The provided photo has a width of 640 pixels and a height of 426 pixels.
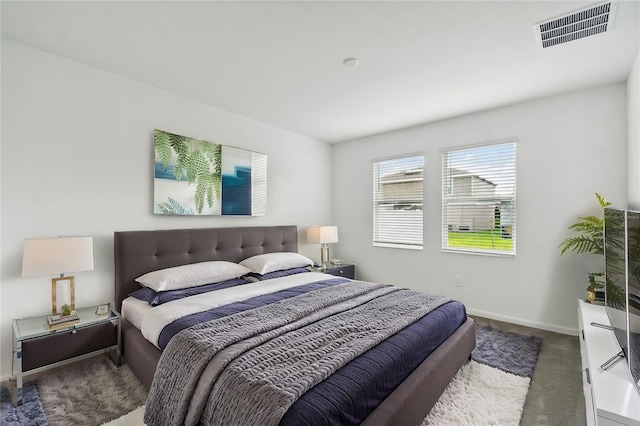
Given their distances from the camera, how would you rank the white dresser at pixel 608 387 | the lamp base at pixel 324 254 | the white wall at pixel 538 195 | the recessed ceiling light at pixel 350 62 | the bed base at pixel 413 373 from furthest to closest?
the lamp base at pixel 324 254 → the white wall at pixel 538 195 → the recessed ceiling light at pixel 350 62 → the bed base at pixel 413 373 → the white dresser at pixel 608 387

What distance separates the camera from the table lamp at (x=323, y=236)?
4235 mm

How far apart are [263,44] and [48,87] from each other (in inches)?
68.9

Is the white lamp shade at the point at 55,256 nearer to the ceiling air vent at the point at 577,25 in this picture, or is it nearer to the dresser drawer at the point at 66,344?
the dresser drawer at the point at 66,344

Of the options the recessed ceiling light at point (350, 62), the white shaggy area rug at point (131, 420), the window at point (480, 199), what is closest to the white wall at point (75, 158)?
the white shaggy area rug at point (131, 420)

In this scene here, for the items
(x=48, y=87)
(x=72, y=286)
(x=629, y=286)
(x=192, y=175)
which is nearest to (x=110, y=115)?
(x=48, y=87)

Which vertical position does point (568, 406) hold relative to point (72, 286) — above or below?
below

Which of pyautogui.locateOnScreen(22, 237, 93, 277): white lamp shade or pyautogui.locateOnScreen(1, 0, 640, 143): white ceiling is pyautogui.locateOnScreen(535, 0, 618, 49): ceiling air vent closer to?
pyautogui.locateOnScreen(1, 0, 640, 143): white ceiling

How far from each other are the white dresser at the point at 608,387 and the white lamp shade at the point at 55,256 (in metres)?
3.10

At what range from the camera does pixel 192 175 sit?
3.16 metres

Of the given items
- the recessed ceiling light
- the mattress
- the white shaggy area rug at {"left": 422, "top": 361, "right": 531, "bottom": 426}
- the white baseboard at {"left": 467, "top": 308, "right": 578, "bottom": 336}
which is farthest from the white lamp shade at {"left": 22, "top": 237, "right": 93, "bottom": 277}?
the white baseboard at {"left": 467, "top": 308, "right": 578, "bottom": 336}

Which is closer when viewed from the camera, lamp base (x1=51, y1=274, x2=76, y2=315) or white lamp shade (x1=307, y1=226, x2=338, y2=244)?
lamp base (x1=51, y1=274, x2=76, y2=315)

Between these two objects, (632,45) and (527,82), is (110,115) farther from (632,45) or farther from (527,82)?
(632,45)

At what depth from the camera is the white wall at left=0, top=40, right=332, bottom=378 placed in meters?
2.18

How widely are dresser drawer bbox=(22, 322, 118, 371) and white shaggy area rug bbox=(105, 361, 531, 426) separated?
695 millimetres
